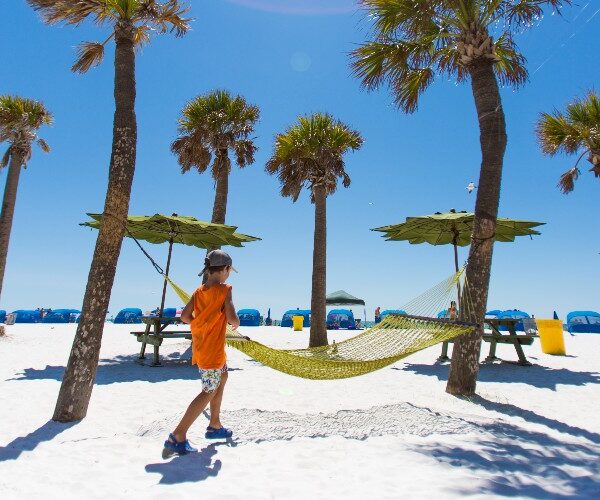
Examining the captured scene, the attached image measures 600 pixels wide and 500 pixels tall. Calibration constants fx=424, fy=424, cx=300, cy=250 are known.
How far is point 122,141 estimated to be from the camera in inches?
201

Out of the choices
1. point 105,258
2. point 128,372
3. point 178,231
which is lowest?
point 128,372

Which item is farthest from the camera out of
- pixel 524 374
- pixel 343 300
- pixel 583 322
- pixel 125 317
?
pixel 343 300

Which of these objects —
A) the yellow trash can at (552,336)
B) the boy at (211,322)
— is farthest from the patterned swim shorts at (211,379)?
the yellow trash can at (552,336)

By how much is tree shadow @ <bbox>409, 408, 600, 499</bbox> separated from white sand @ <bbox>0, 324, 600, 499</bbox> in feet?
0.05

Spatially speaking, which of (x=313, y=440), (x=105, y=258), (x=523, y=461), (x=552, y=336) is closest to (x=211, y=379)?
(x=313, y=440)

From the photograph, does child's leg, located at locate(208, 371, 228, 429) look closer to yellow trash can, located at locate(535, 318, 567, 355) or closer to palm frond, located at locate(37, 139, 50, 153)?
yellow trash can, located at locate(535, 318, 567, 355)

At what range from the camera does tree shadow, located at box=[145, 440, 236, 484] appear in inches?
116

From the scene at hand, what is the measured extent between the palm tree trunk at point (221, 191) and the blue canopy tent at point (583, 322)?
57.4ft

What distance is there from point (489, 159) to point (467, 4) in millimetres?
2416

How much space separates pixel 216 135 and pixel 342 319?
13823 mm

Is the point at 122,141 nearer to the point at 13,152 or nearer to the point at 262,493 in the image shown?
the point at 262,493

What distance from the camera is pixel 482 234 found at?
6.01 m

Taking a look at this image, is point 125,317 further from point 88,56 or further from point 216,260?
point 216,260

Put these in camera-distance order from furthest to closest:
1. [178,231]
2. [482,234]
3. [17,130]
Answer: [17,130] < [178,231] < [482,234]
